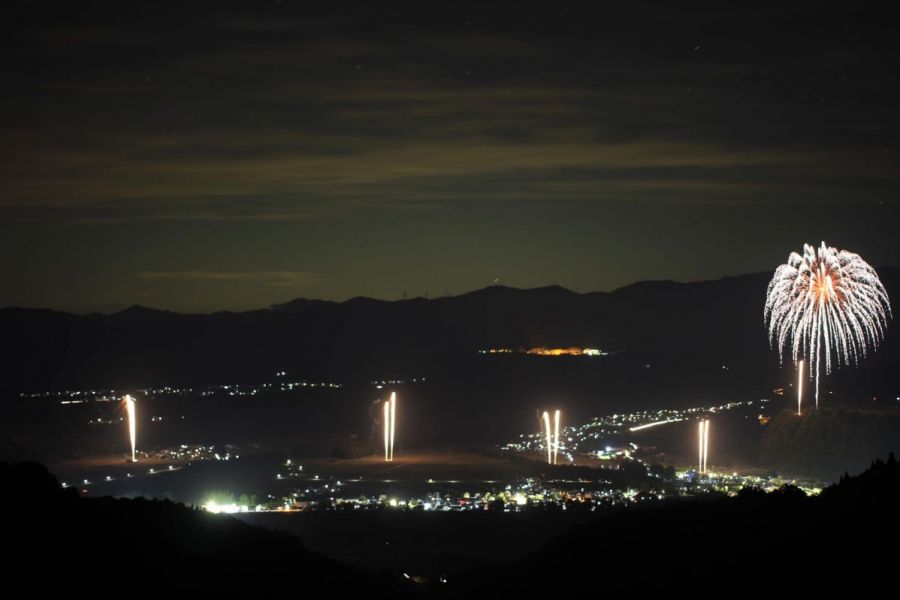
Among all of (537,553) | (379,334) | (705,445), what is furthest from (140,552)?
(379,334)

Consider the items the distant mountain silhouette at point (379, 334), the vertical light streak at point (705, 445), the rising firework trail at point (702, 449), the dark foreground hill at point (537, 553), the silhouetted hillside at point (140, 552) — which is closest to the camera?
the dark foreground hill at point (537, 553)

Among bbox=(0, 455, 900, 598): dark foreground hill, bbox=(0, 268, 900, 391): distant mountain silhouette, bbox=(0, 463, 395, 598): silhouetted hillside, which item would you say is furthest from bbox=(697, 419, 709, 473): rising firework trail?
bbox=(0, 268, 900, 391): distant mountain silhouette

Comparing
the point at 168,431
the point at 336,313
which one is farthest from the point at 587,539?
the point at 336,313

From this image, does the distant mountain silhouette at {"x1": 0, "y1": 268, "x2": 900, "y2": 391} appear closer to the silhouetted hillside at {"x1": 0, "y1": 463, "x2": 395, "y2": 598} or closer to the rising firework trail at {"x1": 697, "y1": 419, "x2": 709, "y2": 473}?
the rising firework trail at {"x1": 697, "y1": 419, "x2": 709, "y2": 473}

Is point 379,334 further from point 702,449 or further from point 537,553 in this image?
point 537,553

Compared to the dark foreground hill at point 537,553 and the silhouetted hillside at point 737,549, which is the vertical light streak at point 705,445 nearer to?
the silhouetted hillside at point 737,549

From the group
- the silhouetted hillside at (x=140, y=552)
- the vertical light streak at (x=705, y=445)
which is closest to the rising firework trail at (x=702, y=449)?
the vertical light streak at (x=705, y=445)

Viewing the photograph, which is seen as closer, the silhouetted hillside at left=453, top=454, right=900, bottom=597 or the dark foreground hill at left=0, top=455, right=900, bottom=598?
the silhouetted hillside at left=453, top=454, right=900, bottom=597
